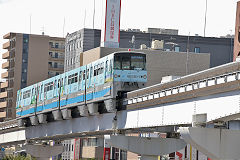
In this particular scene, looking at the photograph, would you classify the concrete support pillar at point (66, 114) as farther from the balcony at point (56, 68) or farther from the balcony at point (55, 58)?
the balcony at point (55, 58)

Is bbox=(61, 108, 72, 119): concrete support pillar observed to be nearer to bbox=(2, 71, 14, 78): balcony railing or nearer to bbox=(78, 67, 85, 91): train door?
bbox=(78, 67, 85, 91): train door

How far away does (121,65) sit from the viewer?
160ft

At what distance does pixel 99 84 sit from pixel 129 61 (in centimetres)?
257

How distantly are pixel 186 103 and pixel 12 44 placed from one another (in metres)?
135

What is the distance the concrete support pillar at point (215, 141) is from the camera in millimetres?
32844

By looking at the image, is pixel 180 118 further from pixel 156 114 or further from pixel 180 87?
pixel 156 114

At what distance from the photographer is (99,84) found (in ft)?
164

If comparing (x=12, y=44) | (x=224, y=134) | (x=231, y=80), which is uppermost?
(x=12, y=44)

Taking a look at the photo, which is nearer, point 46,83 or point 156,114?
point 156,114

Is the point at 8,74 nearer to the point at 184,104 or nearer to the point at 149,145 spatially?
the point at 149,145

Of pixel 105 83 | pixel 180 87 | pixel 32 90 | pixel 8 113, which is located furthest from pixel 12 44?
pixel 180 87

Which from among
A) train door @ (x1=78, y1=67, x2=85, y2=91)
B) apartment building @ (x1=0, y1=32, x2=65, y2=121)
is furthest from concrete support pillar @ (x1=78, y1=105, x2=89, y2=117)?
apartment building @ (x1=0, y1=32, x2=65, y2=121)

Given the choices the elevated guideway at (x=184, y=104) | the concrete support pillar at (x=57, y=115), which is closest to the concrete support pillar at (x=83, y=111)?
the elevated guideway at (x=184, y=104)

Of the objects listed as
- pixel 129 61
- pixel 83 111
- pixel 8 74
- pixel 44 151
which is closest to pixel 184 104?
pixel 129 61
